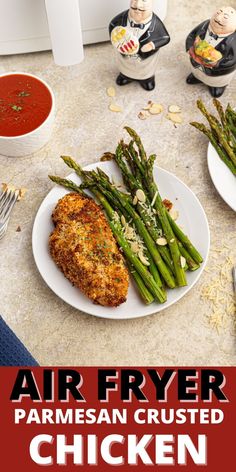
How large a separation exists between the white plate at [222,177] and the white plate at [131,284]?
10 cm

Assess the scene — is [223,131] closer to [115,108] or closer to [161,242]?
[115,108]

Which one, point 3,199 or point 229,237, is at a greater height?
point 3,199

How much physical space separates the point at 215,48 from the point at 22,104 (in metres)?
0.71

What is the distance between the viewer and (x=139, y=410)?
6.43 ft

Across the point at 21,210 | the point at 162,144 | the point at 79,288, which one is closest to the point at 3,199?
the point at 21,210

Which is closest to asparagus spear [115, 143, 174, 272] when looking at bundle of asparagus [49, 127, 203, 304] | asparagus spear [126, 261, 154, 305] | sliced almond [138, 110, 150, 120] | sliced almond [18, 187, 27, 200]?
bundle of asparagus [49, 127, 203, 304]

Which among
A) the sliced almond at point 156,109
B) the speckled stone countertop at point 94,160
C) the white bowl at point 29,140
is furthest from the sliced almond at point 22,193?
the sliced almond at point 156,109

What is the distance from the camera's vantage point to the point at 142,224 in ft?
7.21

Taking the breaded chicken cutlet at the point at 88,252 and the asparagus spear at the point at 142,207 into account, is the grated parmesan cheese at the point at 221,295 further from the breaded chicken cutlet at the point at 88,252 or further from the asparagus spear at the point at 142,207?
the breaded chicken cutlet at the point at 88,252

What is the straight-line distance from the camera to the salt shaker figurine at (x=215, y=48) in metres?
2.29

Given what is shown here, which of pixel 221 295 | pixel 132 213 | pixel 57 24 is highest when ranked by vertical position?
pixel 57 24

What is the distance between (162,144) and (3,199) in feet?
2.04

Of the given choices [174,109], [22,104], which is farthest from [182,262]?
[22,104]

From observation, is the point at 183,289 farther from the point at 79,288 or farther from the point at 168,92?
the point at 168,92
